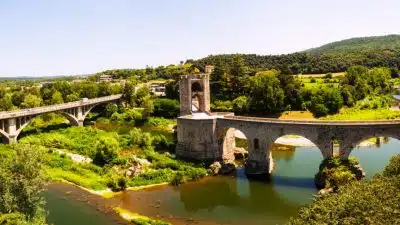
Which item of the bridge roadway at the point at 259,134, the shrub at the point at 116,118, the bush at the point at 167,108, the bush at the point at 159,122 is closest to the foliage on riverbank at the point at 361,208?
the bridge roadway at the point at 259,134

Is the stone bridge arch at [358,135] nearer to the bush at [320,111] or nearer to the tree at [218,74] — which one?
the bush at [320,111]

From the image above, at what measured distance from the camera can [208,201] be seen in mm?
38062

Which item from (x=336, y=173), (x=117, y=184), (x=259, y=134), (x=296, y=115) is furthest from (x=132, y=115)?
(x=336, y=173)

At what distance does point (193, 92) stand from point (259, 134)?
11039mm

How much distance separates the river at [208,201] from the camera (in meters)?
34.0

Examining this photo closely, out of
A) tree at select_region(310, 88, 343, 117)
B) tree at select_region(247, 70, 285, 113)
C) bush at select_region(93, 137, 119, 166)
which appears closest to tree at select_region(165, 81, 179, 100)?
tree at select_region(247, 70, 285, 113)

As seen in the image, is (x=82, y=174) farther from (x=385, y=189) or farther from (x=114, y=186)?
(x=385, y=189)

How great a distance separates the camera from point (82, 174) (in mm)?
44156

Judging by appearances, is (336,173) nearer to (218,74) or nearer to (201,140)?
(201,140)

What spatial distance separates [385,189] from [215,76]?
221 feet

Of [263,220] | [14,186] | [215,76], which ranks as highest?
[215,76]

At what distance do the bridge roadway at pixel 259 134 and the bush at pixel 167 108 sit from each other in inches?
1338

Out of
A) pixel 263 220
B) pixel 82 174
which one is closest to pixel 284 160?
pixel 263 220

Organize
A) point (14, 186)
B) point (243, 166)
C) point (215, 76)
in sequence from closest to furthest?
point (14, 186), point (243, 166), point (215, 76)
